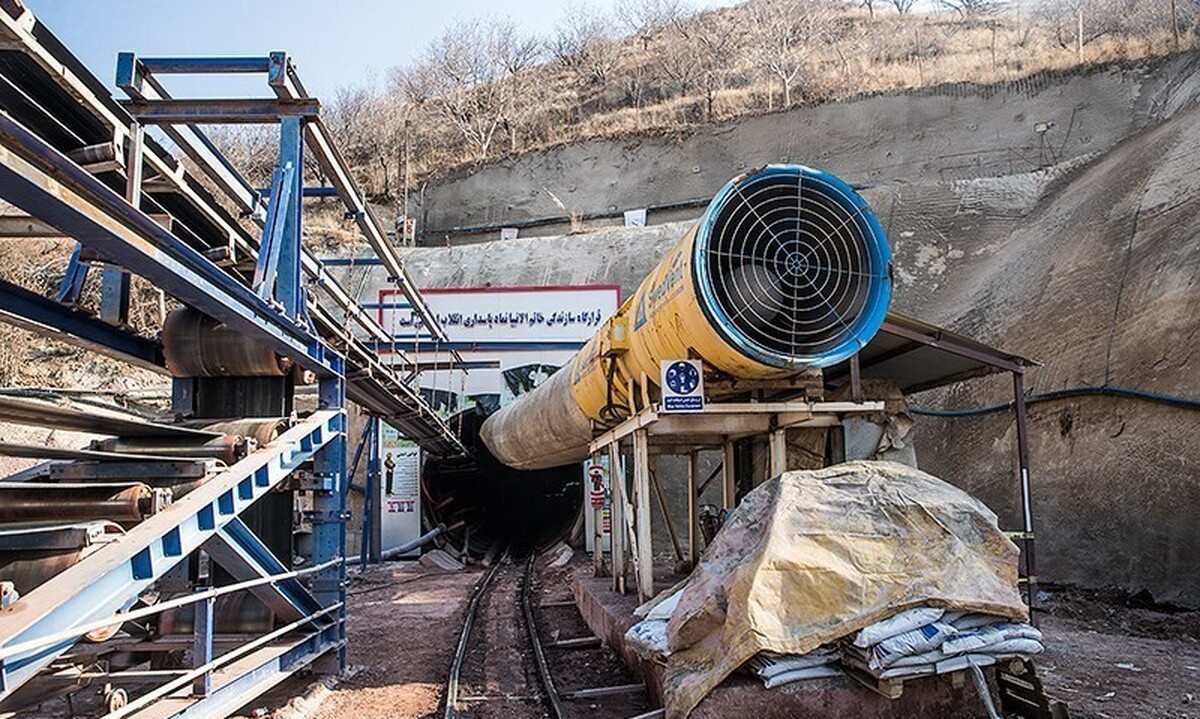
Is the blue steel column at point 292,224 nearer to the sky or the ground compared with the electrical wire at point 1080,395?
nearer to the sky

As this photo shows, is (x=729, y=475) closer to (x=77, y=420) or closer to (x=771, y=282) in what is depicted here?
(x=771, y=282)

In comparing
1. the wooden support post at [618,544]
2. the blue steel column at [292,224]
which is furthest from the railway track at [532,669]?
the blue steel column at [292,224]

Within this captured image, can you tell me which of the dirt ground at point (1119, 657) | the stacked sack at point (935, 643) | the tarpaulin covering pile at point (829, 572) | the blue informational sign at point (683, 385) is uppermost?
the blue informational sign at point (683, 385)

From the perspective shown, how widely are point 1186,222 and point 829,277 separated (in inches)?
369

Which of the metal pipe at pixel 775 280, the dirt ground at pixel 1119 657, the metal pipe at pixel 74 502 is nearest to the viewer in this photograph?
the metal pipe at pixel 74 502

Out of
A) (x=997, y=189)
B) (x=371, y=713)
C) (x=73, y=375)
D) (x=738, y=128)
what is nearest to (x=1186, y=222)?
(x=997, y=189)

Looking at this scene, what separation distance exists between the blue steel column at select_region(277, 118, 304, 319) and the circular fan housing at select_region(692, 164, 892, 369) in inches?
111

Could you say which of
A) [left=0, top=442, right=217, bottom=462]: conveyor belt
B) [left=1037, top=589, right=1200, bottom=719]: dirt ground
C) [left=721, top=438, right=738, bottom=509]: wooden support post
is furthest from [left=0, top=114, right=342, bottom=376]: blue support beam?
[left=1037, top=589, right=1200, bottom=719]: dirt ground

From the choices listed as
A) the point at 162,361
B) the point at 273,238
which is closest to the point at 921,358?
the point at 273,238

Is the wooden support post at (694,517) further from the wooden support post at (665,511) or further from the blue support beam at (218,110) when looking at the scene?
the blue support beam at (218,110)

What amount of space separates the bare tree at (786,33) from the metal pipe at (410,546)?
19.9 metres

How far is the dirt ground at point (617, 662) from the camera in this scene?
5836 millimetres

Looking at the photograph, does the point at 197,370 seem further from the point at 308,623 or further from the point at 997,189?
the point at 997,189

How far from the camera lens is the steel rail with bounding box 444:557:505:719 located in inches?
251
